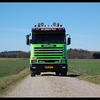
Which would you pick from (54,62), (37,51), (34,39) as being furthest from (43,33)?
(54,62)

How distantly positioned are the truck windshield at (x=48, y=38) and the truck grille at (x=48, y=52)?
0.64m

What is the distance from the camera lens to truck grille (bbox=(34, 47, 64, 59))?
10297 millimetres

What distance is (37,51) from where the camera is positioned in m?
10.7

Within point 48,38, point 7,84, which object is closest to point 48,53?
point 48,38

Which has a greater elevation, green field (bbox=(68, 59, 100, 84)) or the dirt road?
the dirt road

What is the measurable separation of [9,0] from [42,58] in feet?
18.6

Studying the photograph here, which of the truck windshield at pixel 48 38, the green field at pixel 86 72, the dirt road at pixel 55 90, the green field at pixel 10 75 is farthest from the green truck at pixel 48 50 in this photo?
the green field at pixel 86 72

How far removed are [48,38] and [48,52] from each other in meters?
1.31

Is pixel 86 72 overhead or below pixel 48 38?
below

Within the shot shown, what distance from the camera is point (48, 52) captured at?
10.3 metres

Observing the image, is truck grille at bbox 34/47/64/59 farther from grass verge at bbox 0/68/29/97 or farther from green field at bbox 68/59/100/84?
green field at bbox 68/59/100/84

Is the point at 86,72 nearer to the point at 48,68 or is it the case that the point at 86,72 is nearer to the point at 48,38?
the point at 48,38

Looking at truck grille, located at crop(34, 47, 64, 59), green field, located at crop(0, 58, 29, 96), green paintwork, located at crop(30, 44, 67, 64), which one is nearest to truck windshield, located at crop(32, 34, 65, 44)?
green paintwork, located at crop(30, 44, 67, 64)

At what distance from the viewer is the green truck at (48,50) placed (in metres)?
9.98
